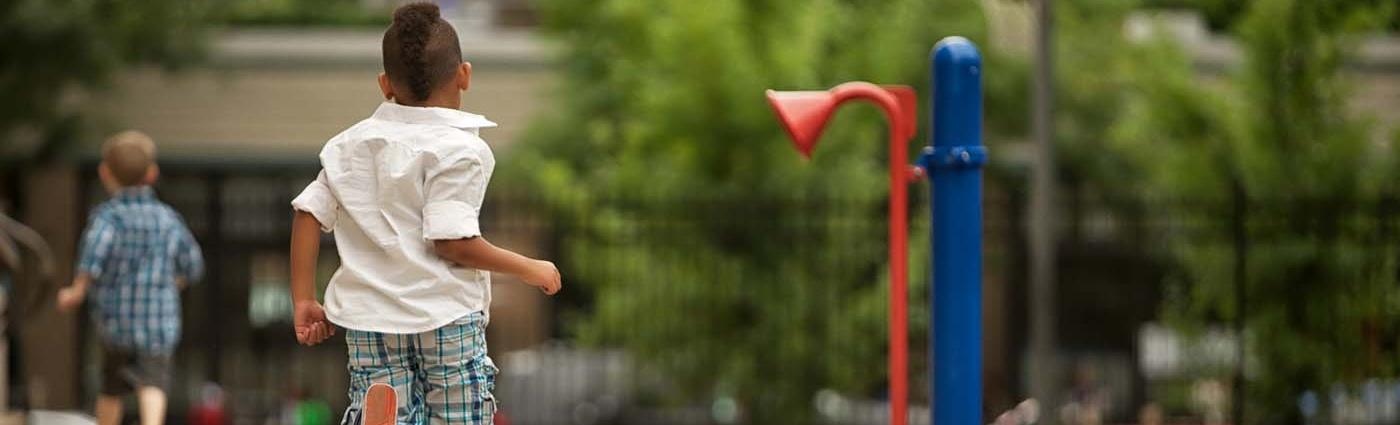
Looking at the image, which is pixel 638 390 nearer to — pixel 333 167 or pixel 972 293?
pixel 972 293

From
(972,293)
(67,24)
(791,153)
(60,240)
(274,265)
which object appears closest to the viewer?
(972,293)

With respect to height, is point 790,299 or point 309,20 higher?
point 309,20

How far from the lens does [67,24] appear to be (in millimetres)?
16594

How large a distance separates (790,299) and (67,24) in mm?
7174

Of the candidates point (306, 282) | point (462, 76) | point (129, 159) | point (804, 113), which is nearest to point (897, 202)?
point (804, 113)

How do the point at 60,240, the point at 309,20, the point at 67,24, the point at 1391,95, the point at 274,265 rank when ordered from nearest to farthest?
the point at 67,24, the point at 274,265, the point at 60,240, the point at 1391,95, the point at 309,20

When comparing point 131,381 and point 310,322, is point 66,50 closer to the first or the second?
point 131,381

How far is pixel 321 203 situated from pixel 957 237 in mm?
1918

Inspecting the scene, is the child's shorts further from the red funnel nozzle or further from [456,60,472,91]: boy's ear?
[456,60,472,91]: boy's ear

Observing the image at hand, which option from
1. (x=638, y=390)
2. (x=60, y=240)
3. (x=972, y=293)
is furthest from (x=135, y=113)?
(x=972, y=293)

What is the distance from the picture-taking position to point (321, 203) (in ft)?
12.5

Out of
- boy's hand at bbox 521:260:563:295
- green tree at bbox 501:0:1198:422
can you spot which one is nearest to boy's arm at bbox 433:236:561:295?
boy's hand at bbox 521:260:563:295

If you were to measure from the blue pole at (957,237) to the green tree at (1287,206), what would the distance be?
25.6ft

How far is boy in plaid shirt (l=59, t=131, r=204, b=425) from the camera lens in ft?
23.7
